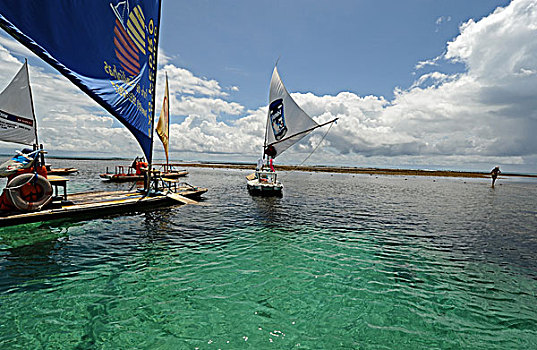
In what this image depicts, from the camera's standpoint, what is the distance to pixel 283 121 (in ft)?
104

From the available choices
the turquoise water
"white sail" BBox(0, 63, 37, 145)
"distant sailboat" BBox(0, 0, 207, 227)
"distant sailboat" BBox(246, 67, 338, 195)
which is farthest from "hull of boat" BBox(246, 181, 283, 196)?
"white sail" BBox(0, 63, 37, 145)

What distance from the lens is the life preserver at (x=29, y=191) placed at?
12383mm

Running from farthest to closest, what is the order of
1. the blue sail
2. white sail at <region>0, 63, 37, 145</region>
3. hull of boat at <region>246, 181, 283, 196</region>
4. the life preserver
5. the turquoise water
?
hull of boat at <region>246, 181, 283, 196</region>
white sail at <region>0, 63, 37, 145</region>
the life preserver
the turquoise water
the blue sail

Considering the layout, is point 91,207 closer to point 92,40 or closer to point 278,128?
point 92,40

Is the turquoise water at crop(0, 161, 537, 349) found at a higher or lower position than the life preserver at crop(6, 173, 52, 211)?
lower

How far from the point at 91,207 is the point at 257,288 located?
44.0 ft

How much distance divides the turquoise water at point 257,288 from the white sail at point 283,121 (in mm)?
16713

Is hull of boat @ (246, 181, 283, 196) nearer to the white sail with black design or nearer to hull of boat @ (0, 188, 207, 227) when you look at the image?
the white sail with black design

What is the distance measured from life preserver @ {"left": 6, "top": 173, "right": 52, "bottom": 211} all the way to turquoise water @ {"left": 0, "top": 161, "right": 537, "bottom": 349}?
1633 mm

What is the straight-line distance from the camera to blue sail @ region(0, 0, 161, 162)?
3.64 meters

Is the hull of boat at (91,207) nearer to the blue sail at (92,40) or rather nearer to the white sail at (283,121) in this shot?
the blue sail at (92,40)

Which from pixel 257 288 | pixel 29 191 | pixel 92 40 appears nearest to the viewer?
pixel 92 40

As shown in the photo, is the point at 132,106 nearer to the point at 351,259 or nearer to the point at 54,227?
the point at 351,259

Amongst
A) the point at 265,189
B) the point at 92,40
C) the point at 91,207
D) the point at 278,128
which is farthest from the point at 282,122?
the point at 92,40
